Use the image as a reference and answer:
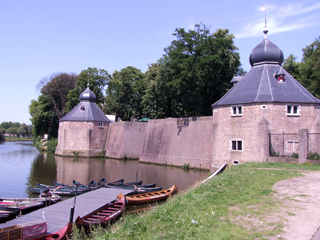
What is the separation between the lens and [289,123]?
23688mm

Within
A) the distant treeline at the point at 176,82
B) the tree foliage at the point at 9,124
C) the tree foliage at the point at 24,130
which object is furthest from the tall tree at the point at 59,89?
the tree foliage at the point at 9,124

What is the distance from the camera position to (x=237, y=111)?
82.6 ft

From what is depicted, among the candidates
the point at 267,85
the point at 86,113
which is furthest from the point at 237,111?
the point at 86,113

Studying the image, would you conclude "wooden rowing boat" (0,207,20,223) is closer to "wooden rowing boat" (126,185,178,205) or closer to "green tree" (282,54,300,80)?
"wooden rowing boat" (126,185,178,205)

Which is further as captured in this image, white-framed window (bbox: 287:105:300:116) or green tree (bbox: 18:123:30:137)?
green tree (bbox: 18:123:30:137)

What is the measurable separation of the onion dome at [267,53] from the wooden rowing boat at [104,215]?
18677mm

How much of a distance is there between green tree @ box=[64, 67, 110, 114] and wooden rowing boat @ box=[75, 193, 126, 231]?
42.1m

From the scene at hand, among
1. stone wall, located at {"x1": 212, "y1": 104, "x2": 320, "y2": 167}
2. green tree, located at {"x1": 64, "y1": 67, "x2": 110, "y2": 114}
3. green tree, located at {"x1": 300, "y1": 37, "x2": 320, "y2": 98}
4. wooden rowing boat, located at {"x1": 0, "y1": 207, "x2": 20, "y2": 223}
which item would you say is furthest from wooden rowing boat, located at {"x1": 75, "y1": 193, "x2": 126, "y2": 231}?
green tree, located at {"x1": 64, "y1": 67, "x2": 110, "y2": 114}

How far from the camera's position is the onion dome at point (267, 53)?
26250mm

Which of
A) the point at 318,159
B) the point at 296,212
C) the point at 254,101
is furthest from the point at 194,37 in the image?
the point at 296,212

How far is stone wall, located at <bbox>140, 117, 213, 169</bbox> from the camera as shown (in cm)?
3038

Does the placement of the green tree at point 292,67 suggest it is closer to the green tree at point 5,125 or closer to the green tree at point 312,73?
the green tree at point 312,73

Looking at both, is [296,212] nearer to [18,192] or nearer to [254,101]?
[254,101]

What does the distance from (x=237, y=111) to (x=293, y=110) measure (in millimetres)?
4464
